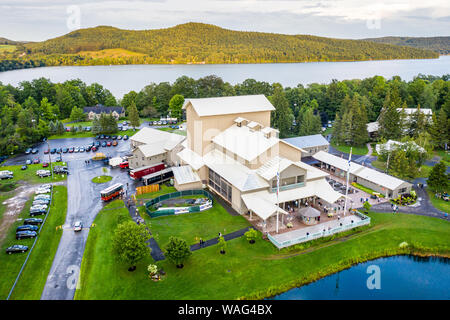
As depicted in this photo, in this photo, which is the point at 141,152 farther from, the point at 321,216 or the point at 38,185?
the point at 321,216

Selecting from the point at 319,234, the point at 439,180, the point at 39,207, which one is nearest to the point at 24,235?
the point at 39,207

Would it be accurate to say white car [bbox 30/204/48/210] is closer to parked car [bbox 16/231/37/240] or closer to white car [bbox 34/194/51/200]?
white car [bbox 34/194/51/200]

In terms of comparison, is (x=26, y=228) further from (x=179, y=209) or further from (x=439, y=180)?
(x=439, y=180)

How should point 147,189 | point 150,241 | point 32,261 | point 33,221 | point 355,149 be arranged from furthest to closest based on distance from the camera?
point 355,149, point 147,189, point 33,221, point 150,241, point 32,261

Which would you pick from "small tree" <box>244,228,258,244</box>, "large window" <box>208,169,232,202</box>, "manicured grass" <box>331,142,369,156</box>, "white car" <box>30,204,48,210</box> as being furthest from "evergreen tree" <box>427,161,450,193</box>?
"white car" <box>30,204,48,210</box>

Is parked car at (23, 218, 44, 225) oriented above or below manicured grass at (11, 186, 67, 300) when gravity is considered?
above

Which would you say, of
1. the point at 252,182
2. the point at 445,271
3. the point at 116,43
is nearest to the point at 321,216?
the point at 252,182
